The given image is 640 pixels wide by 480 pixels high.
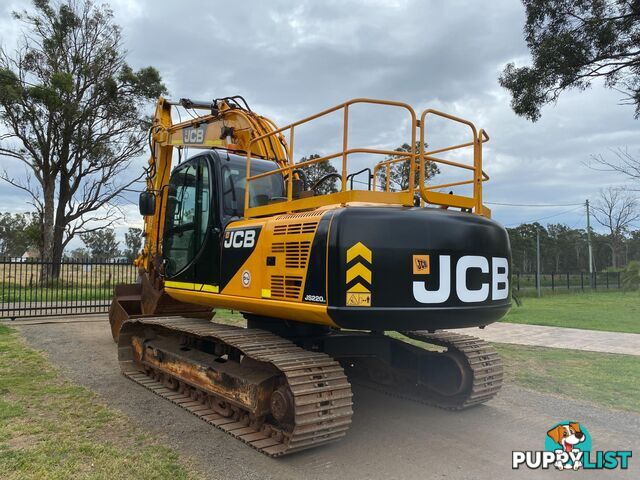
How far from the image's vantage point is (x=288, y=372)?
4.07 meters

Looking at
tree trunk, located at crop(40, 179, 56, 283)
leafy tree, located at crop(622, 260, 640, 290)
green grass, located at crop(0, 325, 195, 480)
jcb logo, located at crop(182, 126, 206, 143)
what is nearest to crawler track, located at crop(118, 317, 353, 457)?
green grass, located at crop(0, 325, 195, 480)

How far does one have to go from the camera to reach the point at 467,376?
17.5ft

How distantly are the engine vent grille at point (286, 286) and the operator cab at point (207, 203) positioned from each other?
43.2 inches

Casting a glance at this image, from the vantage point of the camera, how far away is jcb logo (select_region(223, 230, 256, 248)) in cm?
483

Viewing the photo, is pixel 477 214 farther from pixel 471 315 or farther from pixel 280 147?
pixel 280 147

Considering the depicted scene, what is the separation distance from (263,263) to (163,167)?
4.40 m

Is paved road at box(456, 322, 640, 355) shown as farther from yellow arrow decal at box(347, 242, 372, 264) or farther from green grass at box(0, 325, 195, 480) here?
green grass at box(0, 325, 195, 480)

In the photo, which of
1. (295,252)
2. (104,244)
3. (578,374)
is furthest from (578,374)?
(104,244)

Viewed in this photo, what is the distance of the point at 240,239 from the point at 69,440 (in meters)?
2.33

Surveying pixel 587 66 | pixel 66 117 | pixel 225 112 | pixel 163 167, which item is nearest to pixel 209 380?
pixel 225 112

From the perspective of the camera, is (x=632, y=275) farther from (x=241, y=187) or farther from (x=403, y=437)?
(x=241, y=187)

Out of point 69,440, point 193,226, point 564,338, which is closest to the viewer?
point 69,440

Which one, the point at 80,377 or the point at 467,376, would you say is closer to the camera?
the point at 467,376

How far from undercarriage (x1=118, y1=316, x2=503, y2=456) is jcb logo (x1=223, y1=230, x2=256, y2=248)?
0.90 meters
